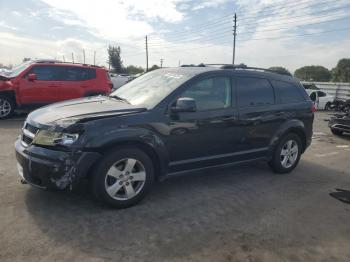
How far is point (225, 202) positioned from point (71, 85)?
861cm

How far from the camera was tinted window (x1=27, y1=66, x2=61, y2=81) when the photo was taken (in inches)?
438

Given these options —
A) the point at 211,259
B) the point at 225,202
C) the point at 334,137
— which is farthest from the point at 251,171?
the point at 334,137

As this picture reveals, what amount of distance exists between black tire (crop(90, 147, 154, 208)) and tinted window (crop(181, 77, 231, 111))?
1.02m

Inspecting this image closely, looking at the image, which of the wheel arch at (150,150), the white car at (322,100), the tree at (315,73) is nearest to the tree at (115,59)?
the tree at (315,73)

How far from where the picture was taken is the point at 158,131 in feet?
14.1

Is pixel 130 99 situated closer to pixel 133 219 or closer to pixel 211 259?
pixel 133 219

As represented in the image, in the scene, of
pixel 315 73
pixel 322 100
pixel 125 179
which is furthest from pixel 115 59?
pixel 125 179

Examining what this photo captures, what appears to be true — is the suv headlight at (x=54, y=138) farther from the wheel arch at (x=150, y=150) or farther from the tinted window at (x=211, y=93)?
the tinted window at (x=211, y=93)

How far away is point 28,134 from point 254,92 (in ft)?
10.9

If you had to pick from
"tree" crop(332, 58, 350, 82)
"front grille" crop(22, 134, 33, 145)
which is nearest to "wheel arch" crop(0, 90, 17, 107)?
"front grille" crop(22, 134, 33, 145)

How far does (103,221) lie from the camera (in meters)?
3.82

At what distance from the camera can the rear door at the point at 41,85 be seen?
1090 cm

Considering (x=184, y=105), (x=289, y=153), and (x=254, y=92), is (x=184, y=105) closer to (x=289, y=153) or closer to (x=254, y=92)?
(x=254, y=92)

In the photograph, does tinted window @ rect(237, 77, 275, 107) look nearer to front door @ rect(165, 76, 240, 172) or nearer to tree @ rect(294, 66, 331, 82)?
front door @ rect(165, 76, 240, 172)
